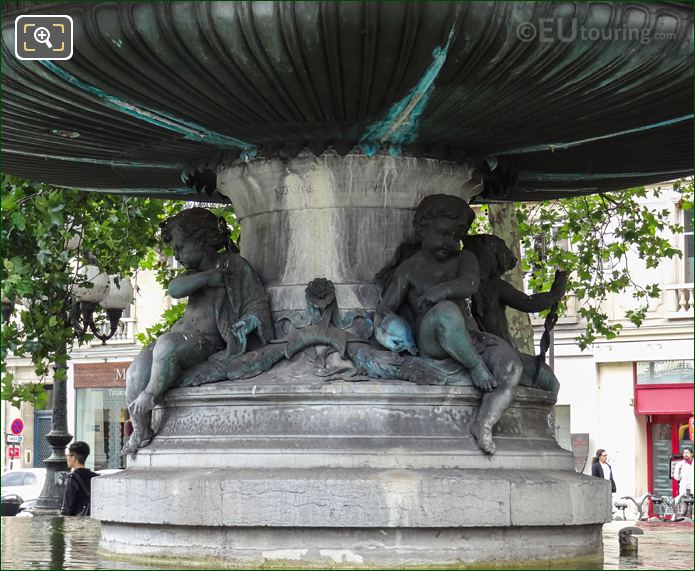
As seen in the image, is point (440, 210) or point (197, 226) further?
point (197, 226)

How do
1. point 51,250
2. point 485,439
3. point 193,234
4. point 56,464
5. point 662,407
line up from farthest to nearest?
point 662,407 → point 56,464 → point 51,250 → point 193,234 → point 485,439

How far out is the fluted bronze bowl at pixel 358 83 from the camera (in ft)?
20.0

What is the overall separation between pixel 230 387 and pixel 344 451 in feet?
2.43

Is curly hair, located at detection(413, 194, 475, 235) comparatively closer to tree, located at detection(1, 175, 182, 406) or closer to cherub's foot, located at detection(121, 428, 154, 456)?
cherub's foot, located at detection(121, 428, 154, 456)

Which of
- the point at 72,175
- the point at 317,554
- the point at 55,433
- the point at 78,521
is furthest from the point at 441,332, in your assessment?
the point at 55,433

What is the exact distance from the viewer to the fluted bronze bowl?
6.08 meters

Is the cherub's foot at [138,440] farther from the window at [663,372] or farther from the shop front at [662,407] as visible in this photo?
the window at [663,372]

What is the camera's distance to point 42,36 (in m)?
6.36

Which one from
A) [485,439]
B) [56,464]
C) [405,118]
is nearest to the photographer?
[485,439]

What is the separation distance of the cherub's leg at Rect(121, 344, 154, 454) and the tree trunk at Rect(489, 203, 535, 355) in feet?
32.0

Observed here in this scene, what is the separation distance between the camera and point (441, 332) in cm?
704

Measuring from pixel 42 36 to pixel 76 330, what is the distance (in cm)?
Answer: 855

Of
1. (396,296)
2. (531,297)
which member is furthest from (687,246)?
(396,296)

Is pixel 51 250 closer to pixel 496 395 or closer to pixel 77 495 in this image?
pixel 77 495
